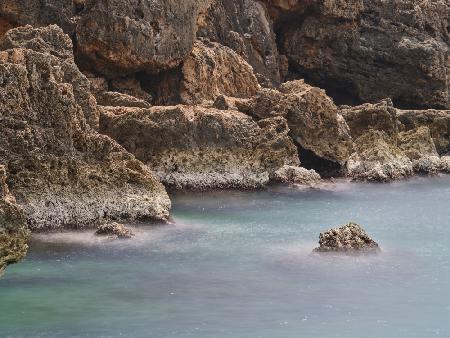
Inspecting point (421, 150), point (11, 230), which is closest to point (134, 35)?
point (421, 150)

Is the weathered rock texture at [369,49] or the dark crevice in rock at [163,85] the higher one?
the weathered rock texture at [369,49]

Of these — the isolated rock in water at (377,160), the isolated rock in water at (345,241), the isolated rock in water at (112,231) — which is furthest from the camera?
the isolated rock in water at (377,160)

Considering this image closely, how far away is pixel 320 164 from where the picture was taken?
45.3 metres

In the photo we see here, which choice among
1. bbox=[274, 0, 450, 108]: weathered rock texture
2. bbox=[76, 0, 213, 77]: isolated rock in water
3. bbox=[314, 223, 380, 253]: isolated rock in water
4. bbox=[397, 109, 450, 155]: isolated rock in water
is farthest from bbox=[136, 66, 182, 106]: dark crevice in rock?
bbox=[314, 223, 380, 253]: isolated rock in water

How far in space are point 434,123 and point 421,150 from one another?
6.42 metres

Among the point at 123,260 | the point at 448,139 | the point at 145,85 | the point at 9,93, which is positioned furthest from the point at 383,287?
the point at 448,139

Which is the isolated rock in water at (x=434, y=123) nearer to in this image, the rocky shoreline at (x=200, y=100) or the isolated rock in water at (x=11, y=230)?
the rocky shoreline at (x=200, y=100)

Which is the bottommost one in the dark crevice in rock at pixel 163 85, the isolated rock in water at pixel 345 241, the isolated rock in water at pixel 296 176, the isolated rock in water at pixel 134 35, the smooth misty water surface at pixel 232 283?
the smooth misty water surface at pixel 232 283

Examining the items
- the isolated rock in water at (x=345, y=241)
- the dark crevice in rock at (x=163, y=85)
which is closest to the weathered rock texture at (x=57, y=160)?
the isolated rock in water at (x=345, y=241)

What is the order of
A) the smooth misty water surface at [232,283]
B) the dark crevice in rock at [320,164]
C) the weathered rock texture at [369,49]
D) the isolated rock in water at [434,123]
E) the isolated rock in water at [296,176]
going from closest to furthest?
the smooth misty water surface at [232,283], the isolated rock in water at [296,176], the dark crevice in rock at [320,164], the isolated rock in water at [434,123], the weathered rock texture at [369,49]

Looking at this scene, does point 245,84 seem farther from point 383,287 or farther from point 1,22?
point 383,287

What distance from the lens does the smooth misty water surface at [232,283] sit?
1908 centimetres

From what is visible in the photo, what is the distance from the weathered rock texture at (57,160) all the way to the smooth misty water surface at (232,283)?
1250 mm

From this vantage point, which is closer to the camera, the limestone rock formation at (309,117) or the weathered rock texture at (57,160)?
the weathered rock texture at (57,160)
